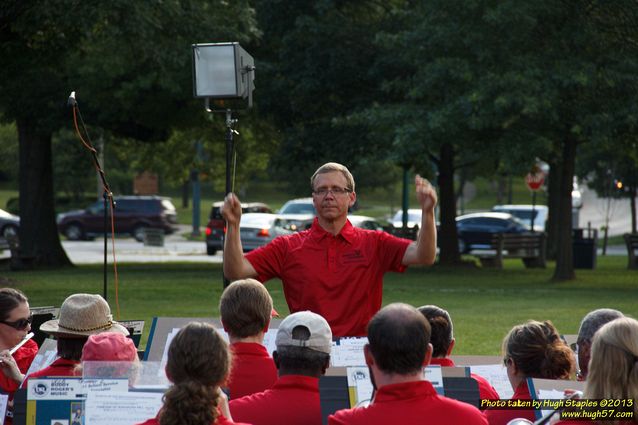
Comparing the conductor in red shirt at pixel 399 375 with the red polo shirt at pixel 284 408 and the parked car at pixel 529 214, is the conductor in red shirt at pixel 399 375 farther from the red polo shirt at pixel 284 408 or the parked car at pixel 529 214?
the parked car at pixel 529 214

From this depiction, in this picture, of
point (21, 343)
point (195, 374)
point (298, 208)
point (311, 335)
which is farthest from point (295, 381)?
point (298, 208)

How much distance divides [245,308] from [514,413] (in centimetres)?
122

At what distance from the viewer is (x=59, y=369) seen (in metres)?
5.03

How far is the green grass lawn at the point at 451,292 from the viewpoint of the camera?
16.1m

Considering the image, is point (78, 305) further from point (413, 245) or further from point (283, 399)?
point (413, 245)

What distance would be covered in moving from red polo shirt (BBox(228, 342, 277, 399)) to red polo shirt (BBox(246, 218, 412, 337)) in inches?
46.2

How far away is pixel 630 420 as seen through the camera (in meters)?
4.02

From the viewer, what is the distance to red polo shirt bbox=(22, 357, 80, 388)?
196 inches

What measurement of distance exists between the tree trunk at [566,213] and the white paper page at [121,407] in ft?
67.6

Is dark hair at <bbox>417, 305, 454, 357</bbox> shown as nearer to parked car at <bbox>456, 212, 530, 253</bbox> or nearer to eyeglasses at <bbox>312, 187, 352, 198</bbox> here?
eyeglasses at <bbox>312, 187, 352, 198</bbox>

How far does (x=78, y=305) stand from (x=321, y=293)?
1.47 meters

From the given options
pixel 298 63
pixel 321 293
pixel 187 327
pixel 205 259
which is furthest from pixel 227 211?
pixel 205 259


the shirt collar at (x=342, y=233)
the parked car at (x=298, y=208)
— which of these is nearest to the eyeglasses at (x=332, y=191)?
the shirt collar at (x=342, y=233)

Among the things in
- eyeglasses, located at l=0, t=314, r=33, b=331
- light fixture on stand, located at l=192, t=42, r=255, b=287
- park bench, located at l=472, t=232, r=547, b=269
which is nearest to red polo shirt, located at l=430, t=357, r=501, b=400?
eyeglasses, located at l=0, t=314, r=33, b=331
